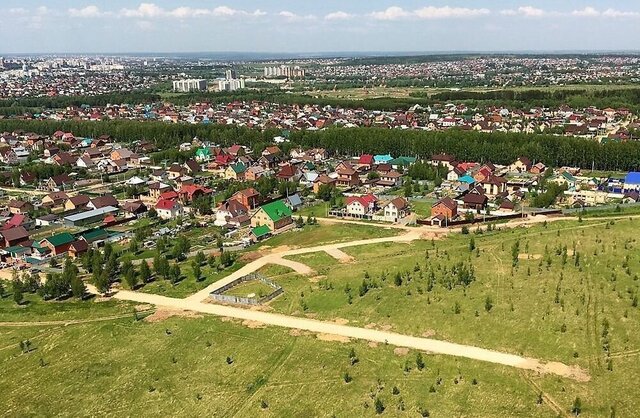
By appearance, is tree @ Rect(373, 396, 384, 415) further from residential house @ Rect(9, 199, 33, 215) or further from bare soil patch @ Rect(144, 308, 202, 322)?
Result: residential house @ Rect(9, 199, 33, 215)

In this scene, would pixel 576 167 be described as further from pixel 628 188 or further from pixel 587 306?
pixel 587 306

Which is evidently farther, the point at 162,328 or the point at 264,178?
the point at 264,178

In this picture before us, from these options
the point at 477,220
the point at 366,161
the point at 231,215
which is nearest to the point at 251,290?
the point at 231,215

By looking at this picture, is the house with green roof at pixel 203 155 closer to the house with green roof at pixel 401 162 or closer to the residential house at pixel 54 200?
the residential house at pixel 54 200

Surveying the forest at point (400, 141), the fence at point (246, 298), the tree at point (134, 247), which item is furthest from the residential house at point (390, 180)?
the fence at point (246, 298)

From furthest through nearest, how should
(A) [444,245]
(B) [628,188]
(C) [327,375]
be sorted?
1. (B) [628,188]
2. (A) [444,245]
3. (C) [327,375]

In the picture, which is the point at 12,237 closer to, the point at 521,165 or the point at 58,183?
the point at 58,183

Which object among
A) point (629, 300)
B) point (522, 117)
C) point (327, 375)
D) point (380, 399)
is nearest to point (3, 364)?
point (327, 375)
